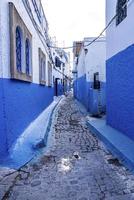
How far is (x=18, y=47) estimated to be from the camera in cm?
741

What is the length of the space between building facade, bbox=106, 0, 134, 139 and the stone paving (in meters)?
1.27

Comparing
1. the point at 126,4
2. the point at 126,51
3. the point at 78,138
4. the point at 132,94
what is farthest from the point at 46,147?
the point at 126,4

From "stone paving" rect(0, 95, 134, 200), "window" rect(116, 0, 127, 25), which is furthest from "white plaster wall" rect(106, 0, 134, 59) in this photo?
"stone paving" rect(0, 95, 134, 200)

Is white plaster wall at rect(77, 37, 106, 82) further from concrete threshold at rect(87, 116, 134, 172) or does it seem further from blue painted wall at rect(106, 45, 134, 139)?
concrete threshold at rect(87, 116, 134, 172)

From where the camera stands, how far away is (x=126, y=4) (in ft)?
23.6

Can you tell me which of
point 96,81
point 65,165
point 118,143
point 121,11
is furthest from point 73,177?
point 96,81

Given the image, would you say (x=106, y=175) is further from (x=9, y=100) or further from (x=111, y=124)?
(x=111, y=124)

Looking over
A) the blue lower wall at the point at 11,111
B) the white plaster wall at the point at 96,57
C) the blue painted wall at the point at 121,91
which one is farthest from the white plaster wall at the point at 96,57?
the blue lower wall at the point at 11,111

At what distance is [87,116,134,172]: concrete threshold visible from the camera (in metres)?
5.51

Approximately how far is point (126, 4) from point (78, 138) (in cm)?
421

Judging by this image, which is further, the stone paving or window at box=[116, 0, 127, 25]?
window at box=[116, 0, 127, 25]

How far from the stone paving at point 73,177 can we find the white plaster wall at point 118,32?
2.97 meters

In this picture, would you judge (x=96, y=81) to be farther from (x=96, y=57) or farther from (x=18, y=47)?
(x=18, y=47)

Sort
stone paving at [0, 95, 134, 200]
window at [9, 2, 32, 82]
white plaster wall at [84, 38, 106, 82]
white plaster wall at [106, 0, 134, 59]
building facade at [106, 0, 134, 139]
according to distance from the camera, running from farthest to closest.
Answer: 1. white plaster wall at [84, 38, 106, 82]
2. building facade at [106, 0, 134, 139]
3. white plaster wall at [106, 0, 134, 59]
4. window at [9, 2, 32, 82]
5. stone paving at [0, 95, 134, 200]
